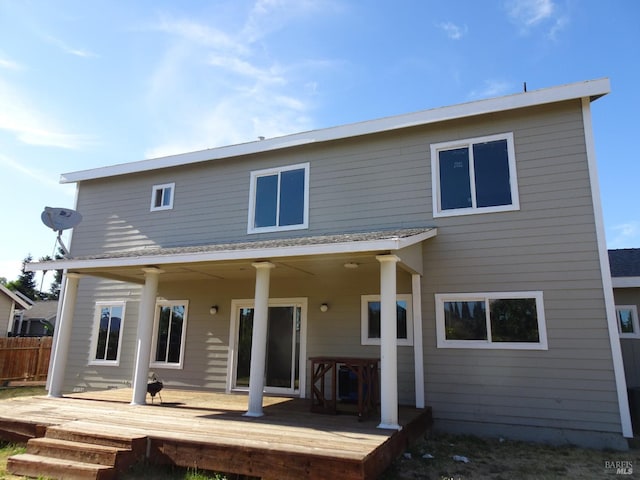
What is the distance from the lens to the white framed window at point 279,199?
8406mm

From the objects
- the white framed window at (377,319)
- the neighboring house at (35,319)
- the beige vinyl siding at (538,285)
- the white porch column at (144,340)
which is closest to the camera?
the beige vinyl siding at (538,285)

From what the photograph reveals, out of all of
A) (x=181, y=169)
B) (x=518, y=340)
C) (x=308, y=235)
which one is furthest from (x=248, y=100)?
(x=518, y=340)

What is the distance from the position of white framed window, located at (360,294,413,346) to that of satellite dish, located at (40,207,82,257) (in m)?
5.90

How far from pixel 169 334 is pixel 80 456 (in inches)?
200

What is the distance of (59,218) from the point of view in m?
7.96

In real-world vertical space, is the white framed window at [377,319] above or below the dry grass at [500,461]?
above

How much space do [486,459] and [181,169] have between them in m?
8.39

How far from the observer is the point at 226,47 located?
8.66 metres

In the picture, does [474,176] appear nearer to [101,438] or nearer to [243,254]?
[243,254]

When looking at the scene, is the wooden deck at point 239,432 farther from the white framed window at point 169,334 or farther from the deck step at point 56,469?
the white framed window at point 169,334

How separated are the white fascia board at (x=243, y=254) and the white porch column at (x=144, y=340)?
416 mm

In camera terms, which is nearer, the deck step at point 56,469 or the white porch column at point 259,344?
the deck step at point 56,469

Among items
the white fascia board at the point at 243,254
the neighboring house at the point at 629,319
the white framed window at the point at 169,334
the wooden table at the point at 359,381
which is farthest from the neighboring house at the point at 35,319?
the neighboring house at the point at 629,319

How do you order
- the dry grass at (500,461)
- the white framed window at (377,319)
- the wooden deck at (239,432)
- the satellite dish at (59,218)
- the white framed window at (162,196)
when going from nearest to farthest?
the wooden deck at (239,432) → the dry grass at (500,461) → the white framed window at (377,319) → the satellite dish at (59,218) → the white framed window at (162,196)
